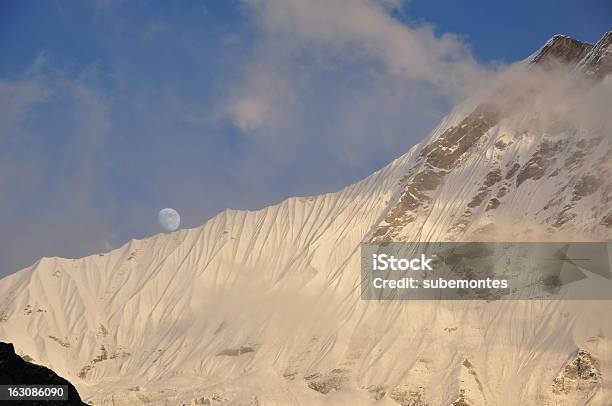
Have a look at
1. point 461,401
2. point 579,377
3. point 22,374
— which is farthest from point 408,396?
point 22,374

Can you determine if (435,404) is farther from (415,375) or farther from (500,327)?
(500,327)

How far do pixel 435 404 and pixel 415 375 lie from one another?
8.20 metres

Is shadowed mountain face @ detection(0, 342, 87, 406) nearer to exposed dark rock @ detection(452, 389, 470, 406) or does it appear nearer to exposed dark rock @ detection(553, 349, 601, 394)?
exposed dark rock @ detection(553, 349, 601, 394)

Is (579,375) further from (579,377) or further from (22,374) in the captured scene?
(22,374)

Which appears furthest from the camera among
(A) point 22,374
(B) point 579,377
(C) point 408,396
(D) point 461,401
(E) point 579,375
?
(C) point 408,396

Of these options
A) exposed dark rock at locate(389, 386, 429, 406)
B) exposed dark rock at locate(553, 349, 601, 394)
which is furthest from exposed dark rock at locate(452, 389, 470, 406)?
exposed dark rock at locate(553, 349, 601, 394)

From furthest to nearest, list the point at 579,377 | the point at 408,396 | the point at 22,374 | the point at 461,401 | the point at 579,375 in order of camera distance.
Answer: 1. the point at 408,396
2. the point at 461,401
3. the point at 579,375
4. the point at 579,377
5. the point at 22,374

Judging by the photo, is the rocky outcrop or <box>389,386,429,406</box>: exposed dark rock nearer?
the rocky outcrop

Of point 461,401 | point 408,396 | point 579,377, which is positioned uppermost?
point 408,396

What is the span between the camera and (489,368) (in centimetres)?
19162

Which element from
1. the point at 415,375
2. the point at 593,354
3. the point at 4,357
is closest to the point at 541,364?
the point at 593,354

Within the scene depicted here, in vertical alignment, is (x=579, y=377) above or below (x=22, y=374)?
above

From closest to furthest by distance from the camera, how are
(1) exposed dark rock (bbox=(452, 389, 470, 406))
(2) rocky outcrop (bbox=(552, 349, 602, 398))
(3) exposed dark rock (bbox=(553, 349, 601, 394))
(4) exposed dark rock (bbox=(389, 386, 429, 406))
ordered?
(2) rocky outcrop (bbox=(552, 349, 602, 398)) < (3) exposed dark rock (bbox=(553, 349, 601, 394)) < (1) exposed dark rock (bbox=(452, 389, 470, 406)) < (4) exposed dark rock (bbox=(389, 386, 429, 406))

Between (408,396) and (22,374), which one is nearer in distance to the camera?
(22,374)
